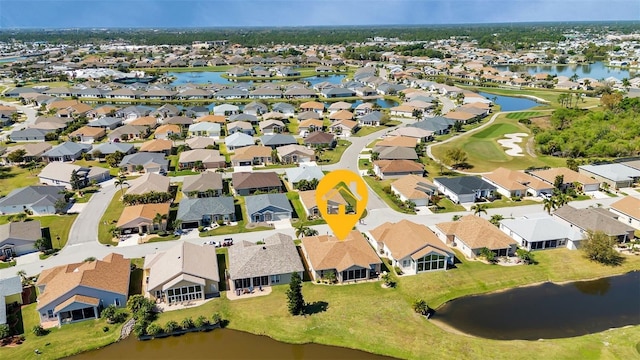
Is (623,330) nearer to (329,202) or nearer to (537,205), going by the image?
(537,205)

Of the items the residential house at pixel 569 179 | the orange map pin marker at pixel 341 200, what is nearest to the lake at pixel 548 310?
the orange map pin marker at pixel 341 200

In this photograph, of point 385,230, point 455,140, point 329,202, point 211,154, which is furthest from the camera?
point 455,140

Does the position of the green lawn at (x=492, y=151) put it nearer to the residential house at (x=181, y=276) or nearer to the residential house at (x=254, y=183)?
the residential house at (x=254, y=183)

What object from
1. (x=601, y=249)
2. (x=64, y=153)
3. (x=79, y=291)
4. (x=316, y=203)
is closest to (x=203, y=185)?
(x=316, y=203)

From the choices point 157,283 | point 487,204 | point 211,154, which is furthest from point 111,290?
point 487,204

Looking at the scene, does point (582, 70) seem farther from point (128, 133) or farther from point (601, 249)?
point (128, 133)
